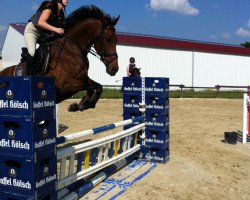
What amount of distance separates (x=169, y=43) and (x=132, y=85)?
25.6 metres

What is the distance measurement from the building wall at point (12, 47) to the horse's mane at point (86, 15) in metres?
24.1

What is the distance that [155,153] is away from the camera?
631cm

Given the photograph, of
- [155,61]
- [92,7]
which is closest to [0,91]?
[92,7]

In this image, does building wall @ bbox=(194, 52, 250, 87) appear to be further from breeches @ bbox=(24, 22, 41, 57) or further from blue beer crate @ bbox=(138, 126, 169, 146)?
breeches @ bbox=(24, 22, 41, 57)

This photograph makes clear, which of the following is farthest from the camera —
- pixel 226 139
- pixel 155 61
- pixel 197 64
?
pixel 197 64

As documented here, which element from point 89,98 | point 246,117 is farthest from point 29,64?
point 246,117

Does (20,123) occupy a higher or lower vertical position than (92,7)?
lower

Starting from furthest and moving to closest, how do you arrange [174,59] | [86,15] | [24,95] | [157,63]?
[174,59] → [157,63] → [86,15] → [24,95]

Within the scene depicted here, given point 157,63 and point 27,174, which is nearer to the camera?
point 27,174

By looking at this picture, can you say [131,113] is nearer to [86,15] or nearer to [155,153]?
[155,153]

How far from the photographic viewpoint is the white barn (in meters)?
28.3

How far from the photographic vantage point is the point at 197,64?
31797mm

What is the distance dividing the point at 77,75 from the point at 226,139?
415 cm

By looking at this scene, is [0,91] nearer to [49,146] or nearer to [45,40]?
[49,146]
